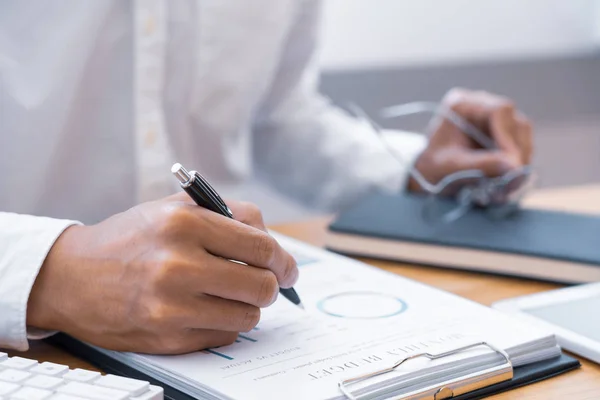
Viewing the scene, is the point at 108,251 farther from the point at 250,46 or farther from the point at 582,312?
the point at 250,46

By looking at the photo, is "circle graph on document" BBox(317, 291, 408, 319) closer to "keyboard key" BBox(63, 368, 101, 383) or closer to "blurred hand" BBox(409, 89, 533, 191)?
"keyboard key" BBox(63, 368, 101, 383)

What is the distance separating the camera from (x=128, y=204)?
3.43 feet

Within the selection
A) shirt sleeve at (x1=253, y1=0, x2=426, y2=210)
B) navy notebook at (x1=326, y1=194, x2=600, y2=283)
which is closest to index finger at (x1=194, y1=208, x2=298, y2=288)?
navy notebook at (x1=326, y1=194, x2=600, y2=283)

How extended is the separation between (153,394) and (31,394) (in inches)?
2.5

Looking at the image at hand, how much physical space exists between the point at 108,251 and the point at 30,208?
1.63ft

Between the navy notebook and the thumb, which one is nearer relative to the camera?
the navy notebook

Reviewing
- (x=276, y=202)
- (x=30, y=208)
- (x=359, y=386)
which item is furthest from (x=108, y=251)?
(x=276, y=202)

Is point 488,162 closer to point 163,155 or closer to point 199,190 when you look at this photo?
point 163,155

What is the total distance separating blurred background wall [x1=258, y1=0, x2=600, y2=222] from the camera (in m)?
1.65

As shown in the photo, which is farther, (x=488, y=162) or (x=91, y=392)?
(x=488, y=162)

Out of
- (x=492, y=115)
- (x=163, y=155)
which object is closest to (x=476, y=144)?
(x=492, y=115)

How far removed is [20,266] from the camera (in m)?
0.54

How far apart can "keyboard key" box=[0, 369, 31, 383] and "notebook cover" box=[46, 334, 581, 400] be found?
0.07 metres

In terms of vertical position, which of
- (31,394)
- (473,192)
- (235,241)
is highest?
(473,192)
